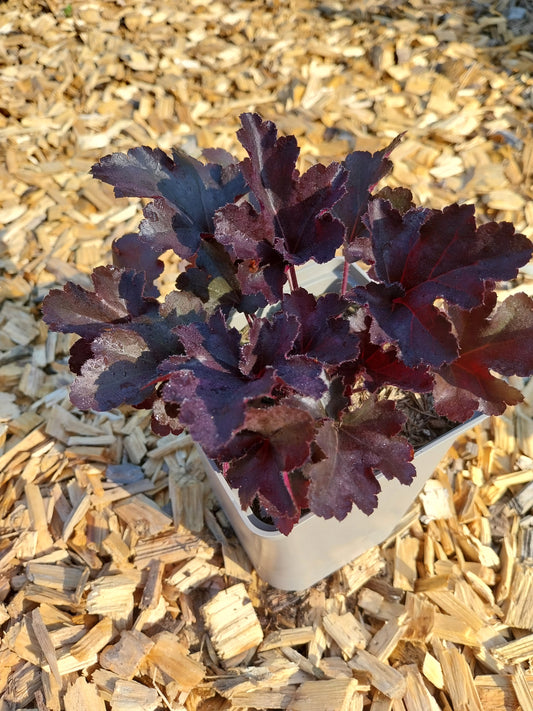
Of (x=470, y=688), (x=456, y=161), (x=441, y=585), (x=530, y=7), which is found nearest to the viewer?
(x=470, y=688)

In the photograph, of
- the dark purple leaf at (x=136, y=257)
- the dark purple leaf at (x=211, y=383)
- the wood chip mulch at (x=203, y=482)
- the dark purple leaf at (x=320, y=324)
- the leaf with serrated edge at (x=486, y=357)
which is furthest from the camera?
the wood chip mulch at (x=203, y=482)

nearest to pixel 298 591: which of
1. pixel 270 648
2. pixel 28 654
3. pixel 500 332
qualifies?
pixel 270 648

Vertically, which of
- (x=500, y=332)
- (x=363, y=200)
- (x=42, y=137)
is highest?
(x=363, y=200)

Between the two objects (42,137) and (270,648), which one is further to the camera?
(42,137)

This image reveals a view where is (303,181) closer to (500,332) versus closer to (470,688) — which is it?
(500,332)

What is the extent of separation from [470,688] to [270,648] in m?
0.39

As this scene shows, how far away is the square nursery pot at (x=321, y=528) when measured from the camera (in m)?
0.94

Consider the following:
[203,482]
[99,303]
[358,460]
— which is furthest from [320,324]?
[203,482]

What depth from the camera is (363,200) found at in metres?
0.92

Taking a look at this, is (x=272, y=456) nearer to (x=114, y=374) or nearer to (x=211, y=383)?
(x=211, y=383)

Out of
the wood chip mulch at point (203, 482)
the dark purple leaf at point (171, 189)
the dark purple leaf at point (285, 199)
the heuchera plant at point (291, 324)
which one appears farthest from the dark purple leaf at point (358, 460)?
the wood chip mulch at point (203, 482)

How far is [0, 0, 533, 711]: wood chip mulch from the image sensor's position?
117 centimetres

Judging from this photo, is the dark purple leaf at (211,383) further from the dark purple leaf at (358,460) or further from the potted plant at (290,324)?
the dark purple leaf at (358,460)

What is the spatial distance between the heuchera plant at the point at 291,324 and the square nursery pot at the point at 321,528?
128 mm
